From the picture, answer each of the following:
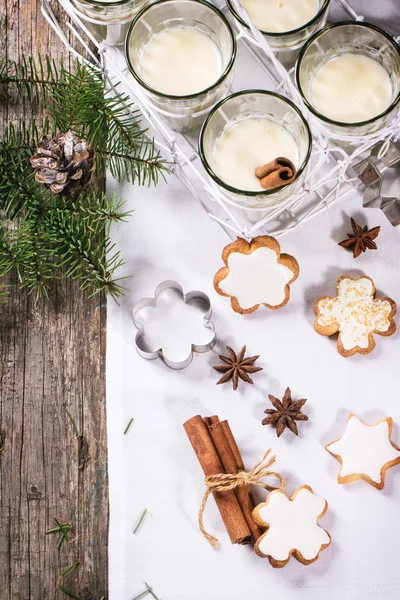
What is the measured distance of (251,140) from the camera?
1.24m

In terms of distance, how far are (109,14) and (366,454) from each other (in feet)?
3.31

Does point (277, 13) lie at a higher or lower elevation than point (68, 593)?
higher

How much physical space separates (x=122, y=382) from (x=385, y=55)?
83 centimetres

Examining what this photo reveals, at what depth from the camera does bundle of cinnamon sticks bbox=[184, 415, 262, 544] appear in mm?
1399

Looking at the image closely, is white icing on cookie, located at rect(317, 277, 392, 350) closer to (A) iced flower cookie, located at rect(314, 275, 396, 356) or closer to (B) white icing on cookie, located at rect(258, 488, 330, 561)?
(A) iced flower cookie, located at rect(314, 275, 396, 356)

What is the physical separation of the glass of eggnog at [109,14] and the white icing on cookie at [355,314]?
26.9 inches

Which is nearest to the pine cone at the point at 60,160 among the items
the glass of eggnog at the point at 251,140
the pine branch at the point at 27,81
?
the pine branch at the point at 27,81

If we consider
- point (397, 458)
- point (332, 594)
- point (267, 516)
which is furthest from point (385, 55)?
point (332, 594)

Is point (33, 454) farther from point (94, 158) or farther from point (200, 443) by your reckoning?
point (94, 158)

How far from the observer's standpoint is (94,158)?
1.40 m

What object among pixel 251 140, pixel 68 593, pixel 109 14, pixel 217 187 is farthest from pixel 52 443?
pixel 109 14

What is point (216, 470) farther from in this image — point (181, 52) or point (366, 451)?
point (181, 52)

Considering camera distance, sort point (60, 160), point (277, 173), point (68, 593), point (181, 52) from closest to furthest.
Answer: point (277, 173) < point (181, 52) < point (60, 160) < point (68, 593)

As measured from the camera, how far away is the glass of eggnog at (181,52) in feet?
4.02
